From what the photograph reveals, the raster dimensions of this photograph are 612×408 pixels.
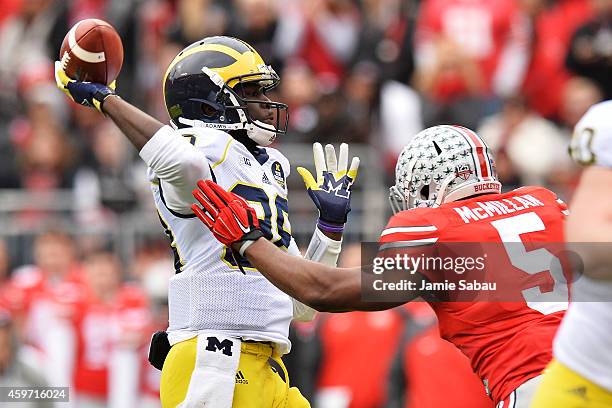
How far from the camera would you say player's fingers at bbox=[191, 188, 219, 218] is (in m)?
5.68

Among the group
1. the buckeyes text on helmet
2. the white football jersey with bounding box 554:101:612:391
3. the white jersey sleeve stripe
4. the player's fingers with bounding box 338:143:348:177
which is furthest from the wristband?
the white football jersey with bounding box 554:101:612:391

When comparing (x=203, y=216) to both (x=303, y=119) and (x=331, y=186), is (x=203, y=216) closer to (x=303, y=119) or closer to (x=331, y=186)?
(x=331, y=186)

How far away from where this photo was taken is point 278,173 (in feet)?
21.3

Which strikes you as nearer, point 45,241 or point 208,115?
point 208,115

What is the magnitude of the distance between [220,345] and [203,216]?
67cm

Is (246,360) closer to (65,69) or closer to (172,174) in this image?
(172,174)

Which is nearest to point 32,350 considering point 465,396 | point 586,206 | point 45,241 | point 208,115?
point 45,241

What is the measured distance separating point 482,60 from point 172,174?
Answer: 25.2 feet

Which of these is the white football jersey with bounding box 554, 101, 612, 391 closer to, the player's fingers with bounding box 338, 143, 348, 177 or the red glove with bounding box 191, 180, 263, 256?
the red glove with bounding box 191, 180, 263, 256

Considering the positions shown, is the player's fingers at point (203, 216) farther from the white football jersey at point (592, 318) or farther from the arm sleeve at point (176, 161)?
the white football jersey at point (592, 318)

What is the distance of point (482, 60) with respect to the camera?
1303 centimetres

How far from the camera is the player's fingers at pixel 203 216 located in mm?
5688

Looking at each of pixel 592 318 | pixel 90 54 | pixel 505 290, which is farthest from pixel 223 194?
pixel 592 318

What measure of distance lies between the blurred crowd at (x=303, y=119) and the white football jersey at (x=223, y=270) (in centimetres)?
414
